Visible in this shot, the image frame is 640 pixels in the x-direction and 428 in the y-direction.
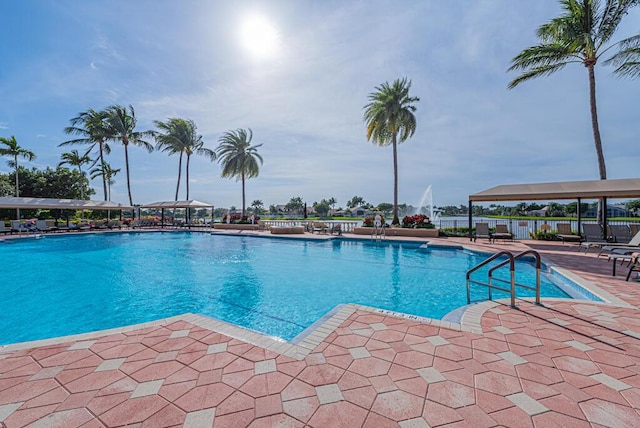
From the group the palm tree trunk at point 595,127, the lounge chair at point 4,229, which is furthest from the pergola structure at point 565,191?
the lounge chair at point 4,229

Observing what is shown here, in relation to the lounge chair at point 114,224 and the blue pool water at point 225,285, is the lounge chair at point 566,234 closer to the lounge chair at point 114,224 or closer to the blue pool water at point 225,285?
the blue pool water at point 225,285

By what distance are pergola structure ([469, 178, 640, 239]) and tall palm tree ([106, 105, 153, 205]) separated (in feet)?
90.7

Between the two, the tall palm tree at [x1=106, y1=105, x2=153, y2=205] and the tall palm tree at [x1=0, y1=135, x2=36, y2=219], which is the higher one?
the tall palm tree at [x1=106, y1=105, x2=153, y2=205]

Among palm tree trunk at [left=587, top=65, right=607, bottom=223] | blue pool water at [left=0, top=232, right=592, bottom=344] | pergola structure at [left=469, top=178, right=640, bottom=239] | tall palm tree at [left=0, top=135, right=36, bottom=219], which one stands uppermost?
tall palm tree at [left=0, top=135, right=36, bottom=219]

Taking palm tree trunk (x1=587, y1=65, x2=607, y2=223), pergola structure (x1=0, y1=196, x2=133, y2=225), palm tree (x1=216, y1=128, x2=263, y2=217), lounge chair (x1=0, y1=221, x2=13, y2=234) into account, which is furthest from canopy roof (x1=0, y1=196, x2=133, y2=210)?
palm tree trunk (x1=587, y1=65, x2=607, y2=223)

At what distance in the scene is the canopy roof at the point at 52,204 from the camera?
49.5 ft

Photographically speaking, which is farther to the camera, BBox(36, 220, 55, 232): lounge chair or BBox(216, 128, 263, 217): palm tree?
BBox(216, 128, 263, 217): palm tree

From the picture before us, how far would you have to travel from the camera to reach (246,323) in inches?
177

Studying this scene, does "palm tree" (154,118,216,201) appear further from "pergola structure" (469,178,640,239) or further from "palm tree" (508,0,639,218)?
"palm tree" (508,0,639,218)

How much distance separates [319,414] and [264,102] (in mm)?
11102

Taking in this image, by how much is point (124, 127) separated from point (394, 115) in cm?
2369

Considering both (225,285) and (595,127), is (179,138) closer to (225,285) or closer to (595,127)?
(225,285)

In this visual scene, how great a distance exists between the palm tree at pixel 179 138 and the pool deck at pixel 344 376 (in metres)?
25.2

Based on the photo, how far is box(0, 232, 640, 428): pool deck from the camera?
1750 millimetres
